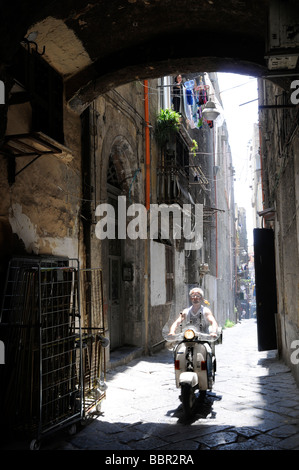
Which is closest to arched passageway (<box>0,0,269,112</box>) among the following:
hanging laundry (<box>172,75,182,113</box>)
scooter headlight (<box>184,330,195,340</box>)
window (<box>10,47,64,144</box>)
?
window (<box>10,47,64,144</box>)

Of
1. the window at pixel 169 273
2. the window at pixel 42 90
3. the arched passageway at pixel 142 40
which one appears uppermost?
the arched passageway at pixel 142 40

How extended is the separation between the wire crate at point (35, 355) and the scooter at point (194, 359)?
4.32 ft

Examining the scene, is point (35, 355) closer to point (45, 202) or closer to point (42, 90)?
point (45, 202)

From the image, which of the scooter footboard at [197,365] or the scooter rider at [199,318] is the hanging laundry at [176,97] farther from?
the scooter footboard at [197,365]

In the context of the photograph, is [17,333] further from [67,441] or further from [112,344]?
[112,344]

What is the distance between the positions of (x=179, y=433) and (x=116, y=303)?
5311mm

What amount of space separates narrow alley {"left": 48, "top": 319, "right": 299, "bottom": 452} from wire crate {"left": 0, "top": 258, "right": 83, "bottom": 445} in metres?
0.32

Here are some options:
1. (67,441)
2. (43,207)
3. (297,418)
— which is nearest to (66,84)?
(43,207)

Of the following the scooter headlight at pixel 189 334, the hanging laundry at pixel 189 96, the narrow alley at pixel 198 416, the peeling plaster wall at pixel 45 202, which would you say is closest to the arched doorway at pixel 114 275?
the narrow alley at pixel 198 416

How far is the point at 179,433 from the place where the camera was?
15.4 ft

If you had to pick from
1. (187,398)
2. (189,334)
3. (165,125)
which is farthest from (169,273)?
(187,398)

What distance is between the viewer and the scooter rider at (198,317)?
6.10m

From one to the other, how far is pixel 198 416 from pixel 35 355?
2.13m

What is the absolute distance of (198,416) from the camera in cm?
531
